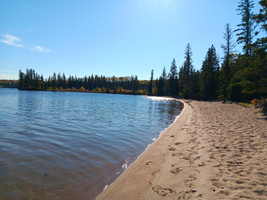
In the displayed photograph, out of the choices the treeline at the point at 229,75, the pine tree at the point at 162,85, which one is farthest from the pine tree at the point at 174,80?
the pine tree at the point at 162,85

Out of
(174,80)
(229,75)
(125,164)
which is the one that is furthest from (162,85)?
(125,164)

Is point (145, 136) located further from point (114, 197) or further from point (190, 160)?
point (114, 197)

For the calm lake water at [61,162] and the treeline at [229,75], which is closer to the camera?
the calm lake water at [61,162]

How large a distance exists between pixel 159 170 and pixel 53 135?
266 inches

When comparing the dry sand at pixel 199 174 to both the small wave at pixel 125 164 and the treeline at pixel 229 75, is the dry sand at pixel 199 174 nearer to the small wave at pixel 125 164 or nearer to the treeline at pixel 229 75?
the small wave at pixel 125 164

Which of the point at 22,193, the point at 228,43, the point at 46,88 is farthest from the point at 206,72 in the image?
the point at 46,88

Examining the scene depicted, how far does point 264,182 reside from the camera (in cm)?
355

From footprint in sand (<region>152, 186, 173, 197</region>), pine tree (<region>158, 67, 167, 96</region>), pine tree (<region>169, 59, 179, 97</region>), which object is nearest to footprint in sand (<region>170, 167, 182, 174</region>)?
footprint in sand (<region>152, 186, 173, 197</region>)

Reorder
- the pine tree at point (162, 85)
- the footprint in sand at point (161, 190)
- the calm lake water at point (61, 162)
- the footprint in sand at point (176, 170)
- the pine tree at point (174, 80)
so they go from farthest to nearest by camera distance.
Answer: the pine tree at point (162, 85), the pine tree at point (174, 80), the footprint in sand at point (176, 170), the calm lake water at point (61, 162), the footprint in sand at point (161, 190)

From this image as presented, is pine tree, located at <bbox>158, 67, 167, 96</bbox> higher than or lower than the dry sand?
higher

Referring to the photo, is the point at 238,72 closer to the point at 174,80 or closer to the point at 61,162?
the point at 61,162

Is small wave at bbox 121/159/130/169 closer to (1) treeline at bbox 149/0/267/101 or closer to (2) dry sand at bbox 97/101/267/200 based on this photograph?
(2) dry sand at bbox 97/101/267/200

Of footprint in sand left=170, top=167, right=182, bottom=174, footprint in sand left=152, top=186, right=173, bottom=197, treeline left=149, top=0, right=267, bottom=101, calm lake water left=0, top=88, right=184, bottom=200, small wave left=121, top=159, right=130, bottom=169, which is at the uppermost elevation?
treeline left=149, top=0, right=267, bottom=101

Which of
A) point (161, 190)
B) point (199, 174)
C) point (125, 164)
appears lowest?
point (125, 164)
